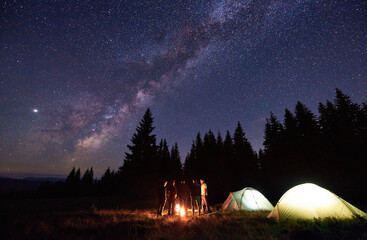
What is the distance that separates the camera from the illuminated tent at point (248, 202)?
12.6 meters

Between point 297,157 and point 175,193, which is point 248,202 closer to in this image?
point 175,193

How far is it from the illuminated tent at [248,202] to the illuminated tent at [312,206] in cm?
458

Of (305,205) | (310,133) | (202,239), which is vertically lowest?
(202,239)

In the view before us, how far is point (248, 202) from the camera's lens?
1287 cm

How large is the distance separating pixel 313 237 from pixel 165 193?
817 centimetres

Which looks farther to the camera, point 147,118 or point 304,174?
point 147,118

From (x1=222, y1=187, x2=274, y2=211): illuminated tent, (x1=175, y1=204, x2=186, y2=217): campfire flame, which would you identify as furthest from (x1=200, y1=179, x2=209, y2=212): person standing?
(x1=222, y1=187, x2=274, y2=211): illuminated tent

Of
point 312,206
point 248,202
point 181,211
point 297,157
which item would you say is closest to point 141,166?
point 181,211

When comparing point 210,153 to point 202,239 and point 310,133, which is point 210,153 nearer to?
point 310,133

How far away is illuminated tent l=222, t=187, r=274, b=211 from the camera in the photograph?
12.6m

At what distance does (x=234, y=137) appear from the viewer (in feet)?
151

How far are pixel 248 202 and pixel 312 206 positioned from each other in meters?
5.96

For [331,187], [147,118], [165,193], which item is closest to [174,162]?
[147,118]

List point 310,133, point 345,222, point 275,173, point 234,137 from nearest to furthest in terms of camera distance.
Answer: point 345,222
point 310,133
point 275,173
point 234,137
